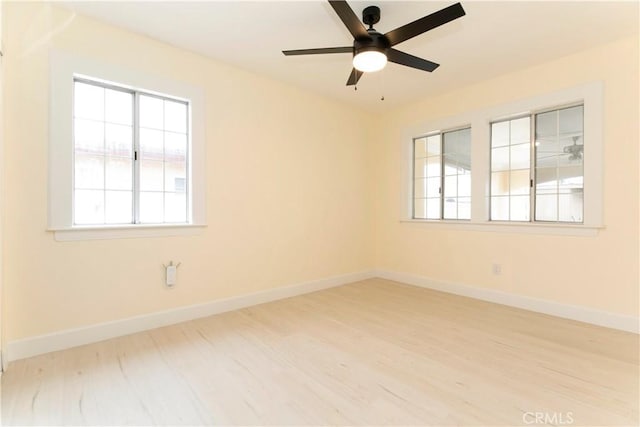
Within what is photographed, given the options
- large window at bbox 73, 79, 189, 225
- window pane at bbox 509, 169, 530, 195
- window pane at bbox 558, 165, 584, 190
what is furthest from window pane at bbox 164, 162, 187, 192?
window pane at bbox 558, 165, 584, 190

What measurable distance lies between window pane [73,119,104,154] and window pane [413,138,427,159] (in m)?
3.86

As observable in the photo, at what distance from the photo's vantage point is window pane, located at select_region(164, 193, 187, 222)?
3047 millimetres

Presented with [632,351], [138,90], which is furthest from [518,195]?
[138,90]

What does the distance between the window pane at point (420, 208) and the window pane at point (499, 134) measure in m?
1.20

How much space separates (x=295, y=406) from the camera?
173 cm

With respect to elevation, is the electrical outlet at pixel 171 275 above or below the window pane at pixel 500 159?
below

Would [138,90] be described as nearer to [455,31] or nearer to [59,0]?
[59,0]

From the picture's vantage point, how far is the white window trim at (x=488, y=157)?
2936 millimetres

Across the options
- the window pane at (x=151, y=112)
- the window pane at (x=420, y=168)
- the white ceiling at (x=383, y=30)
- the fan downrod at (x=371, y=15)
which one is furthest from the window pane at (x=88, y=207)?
the window pane at (x=420, y=168)

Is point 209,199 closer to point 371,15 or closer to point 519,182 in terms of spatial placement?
point 371,15

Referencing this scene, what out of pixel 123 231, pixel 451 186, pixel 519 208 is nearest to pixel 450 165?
pixel 451 186

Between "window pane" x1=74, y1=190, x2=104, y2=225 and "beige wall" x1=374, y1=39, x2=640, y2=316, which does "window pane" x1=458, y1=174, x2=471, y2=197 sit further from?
"window pane" x1=74, y1=190, x2=104, y2=225

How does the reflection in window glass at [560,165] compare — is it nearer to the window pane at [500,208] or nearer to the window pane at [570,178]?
the window pane at [570,178]

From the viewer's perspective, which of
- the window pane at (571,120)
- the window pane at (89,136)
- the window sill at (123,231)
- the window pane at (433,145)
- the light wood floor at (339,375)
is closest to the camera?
the light wood floor at (339,375)
